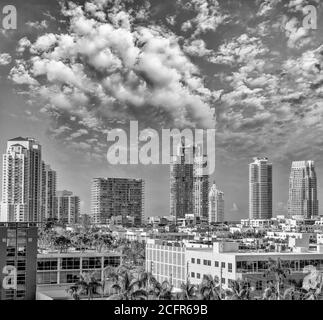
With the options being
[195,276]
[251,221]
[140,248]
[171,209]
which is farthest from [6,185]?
[251,221]

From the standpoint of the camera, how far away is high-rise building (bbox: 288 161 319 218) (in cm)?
2556

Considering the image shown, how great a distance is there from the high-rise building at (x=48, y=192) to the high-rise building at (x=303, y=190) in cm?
1042

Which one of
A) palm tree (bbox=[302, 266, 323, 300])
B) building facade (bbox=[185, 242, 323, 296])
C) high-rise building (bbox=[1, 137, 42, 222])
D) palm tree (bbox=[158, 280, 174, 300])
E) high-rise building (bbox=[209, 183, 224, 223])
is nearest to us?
palm tree (bbox=[158, 280, 174, 300])

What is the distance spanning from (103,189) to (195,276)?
13.2 m

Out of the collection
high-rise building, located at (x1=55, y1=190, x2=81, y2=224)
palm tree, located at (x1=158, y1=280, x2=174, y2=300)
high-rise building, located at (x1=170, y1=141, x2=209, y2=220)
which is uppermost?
high-rise building, located at (x1=170, y1=141, x2=209, y2=220)

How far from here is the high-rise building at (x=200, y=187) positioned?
54.0 ft

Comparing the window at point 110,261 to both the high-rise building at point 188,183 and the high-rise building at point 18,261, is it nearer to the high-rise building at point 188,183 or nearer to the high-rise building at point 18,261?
the high-rise building at point 18,261

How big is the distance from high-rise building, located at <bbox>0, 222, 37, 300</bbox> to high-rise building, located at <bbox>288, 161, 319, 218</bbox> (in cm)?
1833

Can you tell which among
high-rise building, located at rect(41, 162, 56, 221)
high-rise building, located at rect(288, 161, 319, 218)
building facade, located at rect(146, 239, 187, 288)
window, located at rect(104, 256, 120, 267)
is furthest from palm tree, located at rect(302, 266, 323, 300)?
high-rise building, located at rect(288, 161, 319, 218)

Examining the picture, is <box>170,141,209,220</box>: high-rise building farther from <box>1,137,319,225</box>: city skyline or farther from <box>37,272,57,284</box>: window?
<box>37,272,57,284</box>: window

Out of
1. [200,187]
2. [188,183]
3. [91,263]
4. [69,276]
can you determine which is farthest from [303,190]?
[69,276]

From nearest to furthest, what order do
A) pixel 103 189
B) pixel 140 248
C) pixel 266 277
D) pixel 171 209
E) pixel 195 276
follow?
pixel 266 277 → pixel 195 276 → pixel 140 248 → pixel 103 189 → pixel 171 209
